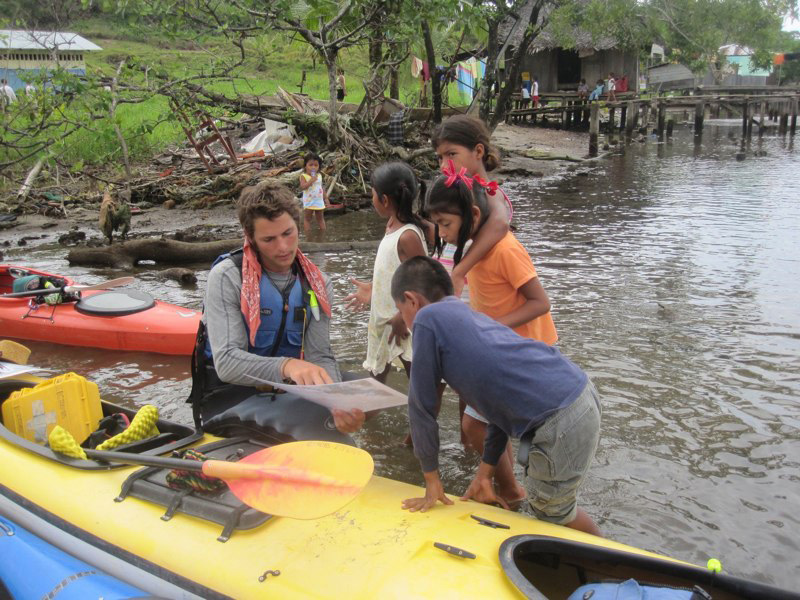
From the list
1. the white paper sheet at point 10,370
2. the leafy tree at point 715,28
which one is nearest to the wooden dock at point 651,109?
the leafy tree at point 715,28

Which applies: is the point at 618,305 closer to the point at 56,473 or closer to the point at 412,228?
the point at 412,228

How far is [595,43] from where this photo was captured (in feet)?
91.8

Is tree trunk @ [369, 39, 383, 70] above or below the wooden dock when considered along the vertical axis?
above

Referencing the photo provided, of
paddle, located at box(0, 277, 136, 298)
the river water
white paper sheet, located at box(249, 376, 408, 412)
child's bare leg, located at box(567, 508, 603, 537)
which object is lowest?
the river water

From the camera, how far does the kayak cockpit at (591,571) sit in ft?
7.05

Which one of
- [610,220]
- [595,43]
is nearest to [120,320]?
[610,220]

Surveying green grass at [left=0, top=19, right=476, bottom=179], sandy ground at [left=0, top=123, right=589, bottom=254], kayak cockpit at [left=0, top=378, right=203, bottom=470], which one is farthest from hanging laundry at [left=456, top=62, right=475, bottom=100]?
kayak cockpit at [left=0, top=378, right=203, bottom=470]

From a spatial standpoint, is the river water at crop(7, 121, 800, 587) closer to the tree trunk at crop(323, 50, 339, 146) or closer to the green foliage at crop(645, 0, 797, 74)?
the tree trunk at crop(323, 50, 339, 146)

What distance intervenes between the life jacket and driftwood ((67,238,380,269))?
18.7 feet

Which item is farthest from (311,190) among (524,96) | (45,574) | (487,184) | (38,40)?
(524,96)

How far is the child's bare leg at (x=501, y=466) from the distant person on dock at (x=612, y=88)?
2515cm

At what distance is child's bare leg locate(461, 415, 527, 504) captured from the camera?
3.21 metres

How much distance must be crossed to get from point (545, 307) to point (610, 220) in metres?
8.73

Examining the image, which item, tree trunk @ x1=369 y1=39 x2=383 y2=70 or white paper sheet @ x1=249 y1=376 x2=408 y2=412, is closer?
white paper sheet @ x1=249 y1=376 x2=408 y2=412
